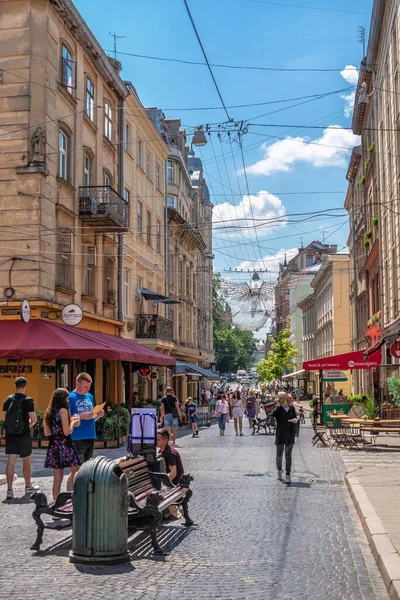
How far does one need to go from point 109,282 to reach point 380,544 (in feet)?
72.7

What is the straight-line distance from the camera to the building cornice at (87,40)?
23.0 metres

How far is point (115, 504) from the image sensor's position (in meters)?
6.85

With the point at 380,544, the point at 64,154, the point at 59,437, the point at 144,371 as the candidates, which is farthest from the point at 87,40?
the point at 380,544

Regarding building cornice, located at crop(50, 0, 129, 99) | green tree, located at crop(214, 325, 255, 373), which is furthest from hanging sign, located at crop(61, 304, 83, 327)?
green tree, located at crop(214, 325, 255, 373)

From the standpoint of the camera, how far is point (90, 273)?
26281 mm

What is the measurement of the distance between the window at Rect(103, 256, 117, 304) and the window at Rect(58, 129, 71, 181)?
192 inches

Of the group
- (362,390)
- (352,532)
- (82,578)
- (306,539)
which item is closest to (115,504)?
(82,578)

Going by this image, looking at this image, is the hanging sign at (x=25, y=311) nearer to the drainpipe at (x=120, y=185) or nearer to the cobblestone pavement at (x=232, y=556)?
the cobblestone pavement at (x=232, y=556)

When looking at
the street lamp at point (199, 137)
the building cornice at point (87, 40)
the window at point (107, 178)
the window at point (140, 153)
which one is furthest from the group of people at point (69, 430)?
the window at point (140, 153)

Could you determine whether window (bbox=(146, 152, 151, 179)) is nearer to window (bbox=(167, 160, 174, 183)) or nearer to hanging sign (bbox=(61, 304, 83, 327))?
window (bbox=(167, 160, 174, 183))

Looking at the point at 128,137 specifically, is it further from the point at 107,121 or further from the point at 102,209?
the point at 102,209

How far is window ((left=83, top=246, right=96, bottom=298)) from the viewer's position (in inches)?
1004

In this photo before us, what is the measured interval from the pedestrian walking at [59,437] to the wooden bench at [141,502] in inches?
53.1

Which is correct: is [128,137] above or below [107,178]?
above
